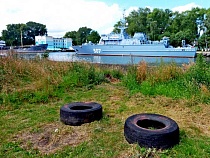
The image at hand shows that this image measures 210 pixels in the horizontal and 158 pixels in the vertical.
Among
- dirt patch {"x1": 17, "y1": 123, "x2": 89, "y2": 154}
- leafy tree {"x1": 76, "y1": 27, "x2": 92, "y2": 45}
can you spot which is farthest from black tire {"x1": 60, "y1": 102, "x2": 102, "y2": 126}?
leafy tree {"x1": 76, "y1": 27, "x2": 92, "y2": 45}

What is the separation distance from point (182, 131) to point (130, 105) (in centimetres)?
161

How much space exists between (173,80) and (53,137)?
415cm

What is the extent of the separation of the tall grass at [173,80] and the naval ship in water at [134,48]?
2767 cm

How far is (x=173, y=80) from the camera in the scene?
19.4 feet

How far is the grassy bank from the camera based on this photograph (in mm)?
2609

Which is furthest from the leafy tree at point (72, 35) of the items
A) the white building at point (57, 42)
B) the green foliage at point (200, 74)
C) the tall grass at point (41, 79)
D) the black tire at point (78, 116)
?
the black tire at point (78, 116)

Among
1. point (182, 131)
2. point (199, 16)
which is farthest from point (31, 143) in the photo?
point (199, 16)

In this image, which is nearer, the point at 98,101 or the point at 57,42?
the point at 98,101

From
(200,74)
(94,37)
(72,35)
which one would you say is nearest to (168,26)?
(94,37)

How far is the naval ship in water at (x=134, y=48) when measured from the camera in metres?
A: 32.8

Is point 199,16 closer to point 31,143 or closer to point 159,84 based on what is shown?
point 159,84

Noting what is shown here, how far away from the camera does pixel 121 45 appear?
3597 cm

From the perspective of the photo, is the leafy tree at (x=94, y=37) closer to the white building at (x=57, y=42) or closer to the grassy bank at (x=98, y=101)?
the white building at (x=57, y=42)

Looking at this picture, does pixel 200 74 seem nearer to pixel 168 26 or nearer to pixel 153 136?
pixel 153 136
